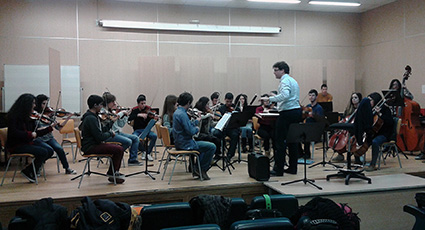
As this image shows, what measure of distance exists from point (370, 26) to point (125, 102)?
22.8ft

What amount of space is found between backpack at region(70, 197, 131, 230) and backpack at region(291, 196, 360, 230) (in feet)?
4.07

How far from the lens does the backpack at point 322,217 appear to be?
2.38 meters

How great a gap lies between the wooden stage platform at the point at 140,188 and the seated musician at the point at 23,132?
0.38 metres

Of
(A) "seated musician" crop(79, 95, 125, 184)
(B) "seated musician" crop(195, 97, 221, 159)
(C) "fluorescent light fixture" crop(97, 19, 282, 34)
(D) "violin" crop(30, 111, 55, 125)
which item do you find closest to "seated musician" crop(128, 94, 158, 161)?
(B) "seated musician" crop(195, 97, 221, 159)

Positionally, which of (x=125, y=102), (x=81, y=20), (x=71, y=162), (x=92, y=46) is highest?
(x=81, y=20)

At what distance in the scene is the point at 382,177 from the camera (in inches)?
195

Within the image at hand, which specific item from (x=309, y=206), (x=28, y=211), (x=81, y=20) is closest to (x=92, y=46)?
(x=81, y=20)

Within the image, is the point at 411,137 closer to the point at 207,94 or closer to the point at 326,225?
the point at 207,94

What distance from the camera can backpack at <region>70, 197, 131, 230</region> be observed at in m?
2.50

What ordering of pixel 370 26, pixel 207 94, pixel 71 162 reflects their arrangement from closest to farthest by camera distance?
1. pixel 71 162
2. pixel 207 94
3. pixel 370 26

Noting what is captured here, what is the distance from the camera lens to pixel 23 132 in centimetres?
470

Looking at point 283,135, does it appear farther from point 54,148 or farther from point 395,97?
point 54,148

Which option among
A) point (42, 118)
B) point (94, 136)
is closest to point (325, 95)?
point (94, 136)

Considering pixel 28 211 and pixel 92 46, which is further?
pixel 92 46
